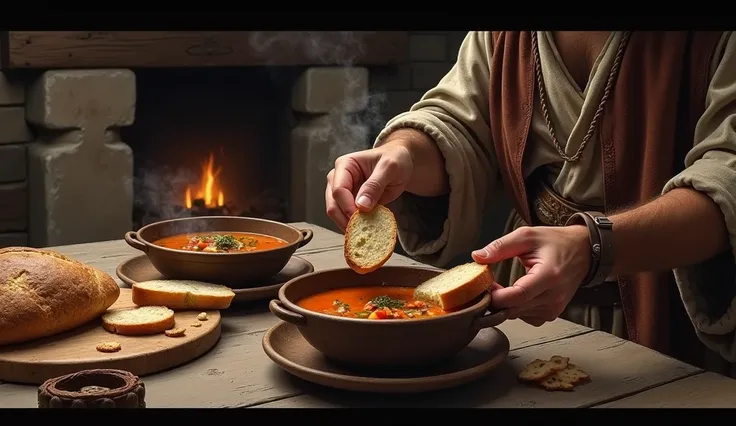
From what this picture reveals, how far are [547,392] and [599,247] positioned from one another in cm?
27

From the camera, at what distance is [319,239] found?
2.20 metres

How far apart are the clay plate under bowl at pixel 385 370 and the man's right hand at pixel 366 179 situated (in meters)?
0.27

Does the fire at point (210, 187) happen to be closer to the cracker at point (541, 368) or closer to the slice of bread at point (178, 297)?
the slice of bread at point (178, 297)

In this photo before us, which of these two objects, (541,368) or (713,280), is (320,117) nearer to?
(713,280)

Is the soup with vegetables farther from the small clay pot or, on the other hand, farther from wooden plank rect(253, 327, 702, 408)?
the small clay pot

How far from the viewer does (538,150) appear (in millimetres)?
1965

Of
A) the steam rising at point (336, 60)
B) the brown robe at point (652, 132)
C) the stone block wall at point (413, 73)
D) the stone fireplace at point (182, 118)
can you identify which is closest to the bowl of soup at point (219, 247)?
the brown robe at point (652, 132)

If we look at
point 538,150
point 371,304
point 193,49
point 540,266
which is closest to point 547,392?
point 540,266

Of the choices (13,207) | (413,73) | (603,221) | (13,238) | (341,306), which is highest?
(413,73)

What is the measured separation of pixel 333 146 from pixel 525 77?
5.46 ft

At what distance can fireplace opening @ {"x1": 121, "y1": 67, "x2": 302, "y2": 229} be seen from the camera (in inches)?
136

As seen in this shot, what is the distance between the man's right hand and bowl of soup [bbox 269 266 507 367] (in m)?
0.22
